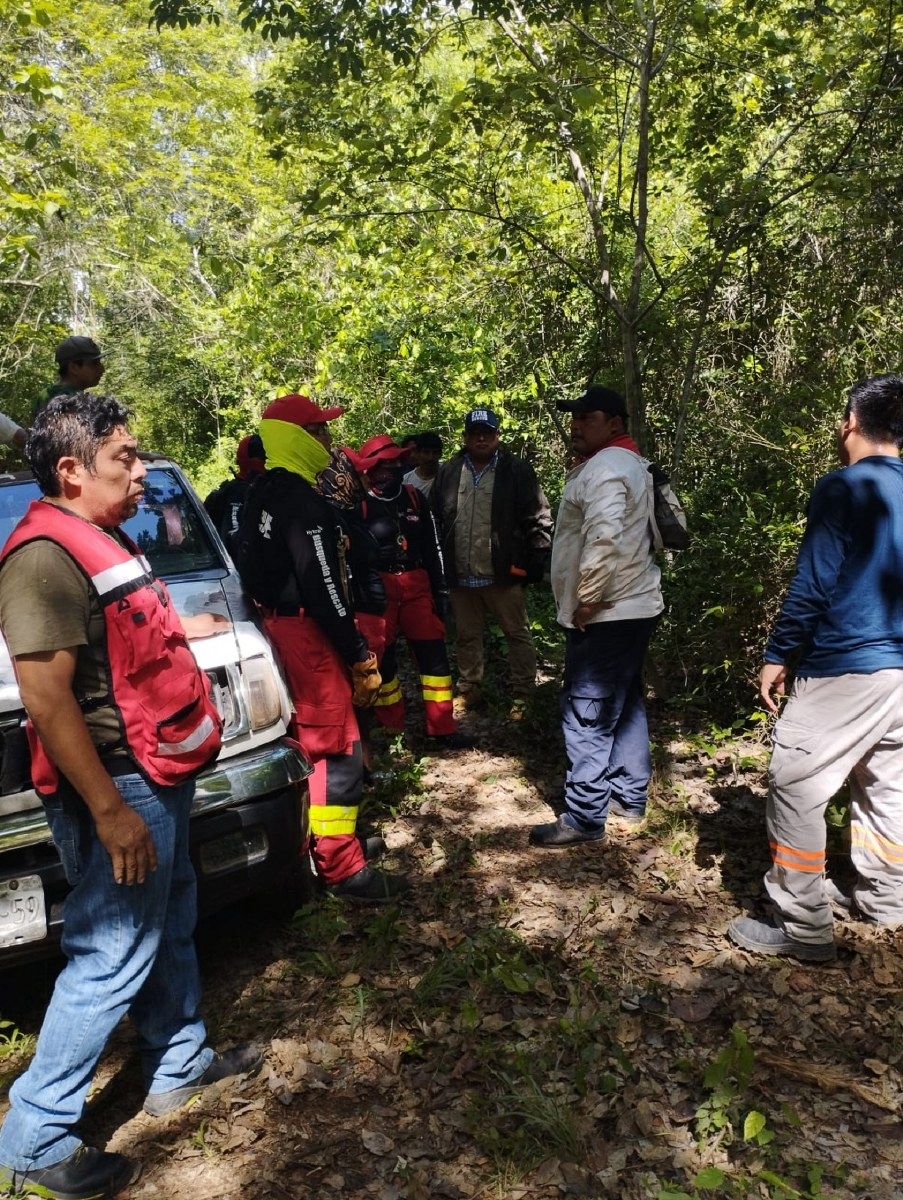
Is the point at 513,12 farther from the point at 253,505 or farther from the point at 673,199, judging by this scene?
the point at 253,505

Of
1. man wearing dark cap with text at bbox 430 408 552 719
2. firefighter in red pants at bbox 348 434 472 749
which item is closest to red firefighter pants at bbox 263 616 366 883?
firefighter in red pants at bbox 348 434 472 749

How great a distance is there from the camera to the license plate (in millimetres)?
2695

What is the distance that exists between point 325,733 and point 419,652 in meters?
2.16

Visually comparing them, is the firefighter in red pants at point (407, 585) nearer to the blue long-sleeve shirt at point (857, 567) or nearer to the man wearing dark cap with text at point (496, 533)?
the man wearing dark cap with text at point (496, 533)

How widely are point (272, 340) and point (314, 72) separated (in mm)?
5425

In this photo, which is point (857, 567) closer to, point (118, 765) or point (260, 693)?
point (260, 693)

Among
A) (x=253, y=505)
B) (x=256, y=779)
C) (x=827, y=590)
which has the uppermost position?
(x=253, y=505)

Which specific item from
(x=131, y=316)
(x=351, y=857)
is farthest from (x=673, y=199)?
(x=131, y=316)

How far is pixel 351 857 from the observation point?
3918 millimetres

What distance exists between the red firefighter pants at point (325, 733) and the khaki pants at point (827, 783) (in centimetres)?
178

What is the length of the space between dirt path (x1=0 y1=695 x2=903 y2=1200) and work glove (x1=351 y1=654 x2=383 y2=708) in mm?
946

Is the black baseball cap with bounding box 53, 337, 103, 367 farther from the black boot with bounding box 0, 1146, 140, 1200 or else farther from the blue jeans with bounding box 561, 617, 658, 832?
the black boot with bounding box 0, 1146, 140, 1200

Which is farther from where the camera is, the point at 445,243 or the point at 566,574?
the point at 445,243

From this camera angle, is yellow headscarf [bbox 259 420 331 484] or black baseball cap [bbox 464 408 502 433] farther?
black baseball cap [bbox 464 408 502 433]
